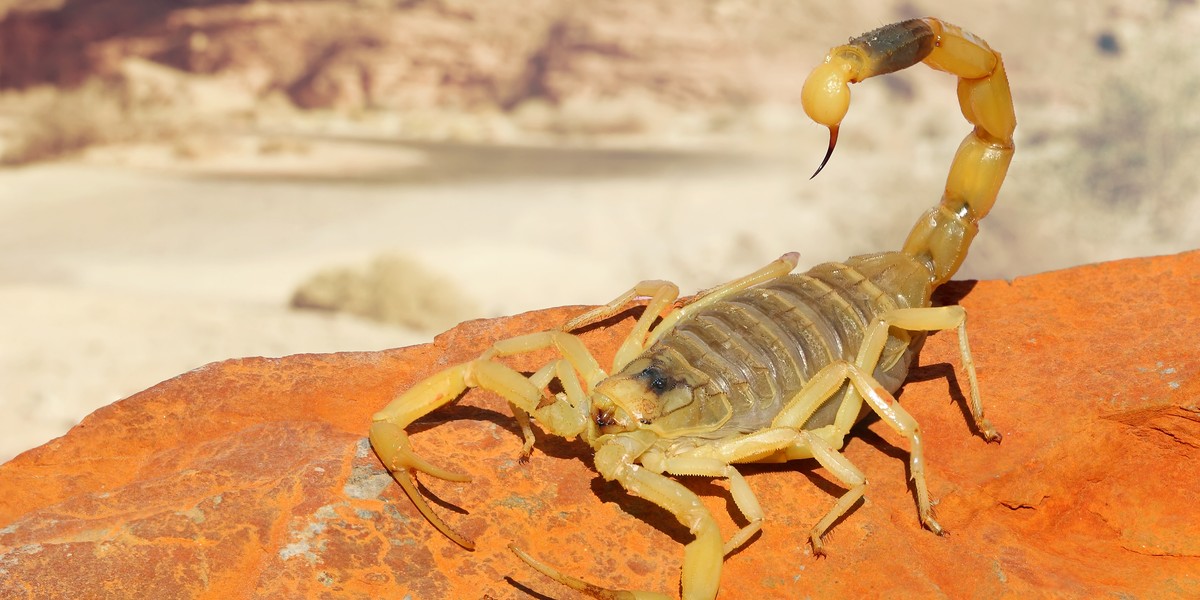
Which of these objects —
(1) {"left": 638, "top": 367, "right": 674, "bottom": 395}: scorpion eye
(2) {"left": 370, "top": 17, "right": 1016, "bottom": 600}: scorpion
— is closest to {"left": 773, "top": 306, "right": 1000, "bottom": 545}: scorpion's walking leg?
(2) {"left": 370, "top": 17, "right": 1016, "bottom": 600}: scorpion

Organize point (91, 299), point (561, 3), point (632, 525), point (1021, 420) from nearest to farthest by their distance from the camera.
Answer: point (632, 525)
point (1021, 420)
point (91, 299)
point (561, 3)

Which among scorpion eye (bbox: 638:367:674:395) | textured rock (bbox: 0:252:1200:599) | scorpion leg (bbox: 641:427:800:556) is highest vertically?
scorpion eye (bbox: 638:367:674:395)

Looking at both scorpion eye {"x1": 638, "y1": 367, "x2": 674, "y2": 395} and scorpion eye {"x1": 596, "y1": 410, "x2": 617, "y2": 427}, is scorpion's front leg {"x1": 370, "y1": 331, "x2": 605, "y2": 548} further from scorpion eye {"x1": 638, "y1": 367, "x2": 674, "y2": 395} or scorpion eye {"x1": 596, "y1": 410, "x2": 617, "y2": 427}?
scorpion eye {"x1": 638, "y1": 367, "x2": 674, "y2": 395}

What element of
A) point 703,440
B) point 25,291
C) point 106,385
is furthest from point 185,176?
point 703,440

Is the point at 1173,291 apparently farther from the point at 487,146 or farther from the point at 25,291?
the point at 487,146

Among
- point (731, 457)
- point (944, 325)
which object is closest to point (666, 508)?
point (731, 457)

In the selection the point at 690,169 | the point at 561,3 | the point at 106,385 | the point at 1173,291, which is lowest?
the point at 106,385

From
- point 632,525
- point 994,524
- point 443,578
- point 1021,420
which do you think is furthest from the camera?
point 1021,420

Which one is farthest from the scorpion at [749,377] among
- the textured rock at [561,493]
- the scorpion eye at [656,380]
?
the textured rock at [561,493]
